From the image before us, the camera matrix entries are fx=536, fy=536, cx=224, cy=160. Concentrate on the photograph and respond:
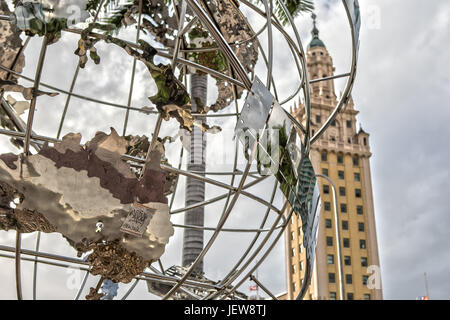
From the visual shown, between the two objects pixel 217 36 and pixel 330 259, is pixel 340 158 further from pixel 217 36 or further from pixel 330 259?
pixel 217 36

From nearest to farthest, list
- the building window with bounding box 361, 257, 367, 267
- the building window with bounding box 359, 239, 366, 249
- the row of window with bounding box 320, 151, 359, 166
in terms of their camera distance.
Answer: the building window with bounding box 361, 257, 367, 267 < the building window with bounding box 359, 239, 366, 249 < the row of window with bounding box 320, 151, 359, 166

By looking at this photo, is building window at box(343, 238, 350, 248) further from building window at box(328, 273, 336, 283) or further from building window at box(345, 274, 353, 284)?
building window at box(328, 273, 336, 283)

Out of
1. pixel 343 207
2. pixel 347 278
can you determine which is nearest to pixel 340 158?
pixel 343 207

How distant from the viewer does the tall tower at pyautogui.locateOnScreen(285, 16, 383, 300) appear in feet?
102

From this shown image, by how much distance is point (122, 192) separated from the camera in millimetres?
2326

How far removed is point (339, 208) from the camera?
112 feet

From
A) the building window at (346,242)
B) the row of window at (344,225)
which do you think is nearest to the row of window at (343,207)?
the row of window at (344,225)

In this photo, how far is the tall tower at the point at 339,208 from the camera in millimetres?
31234

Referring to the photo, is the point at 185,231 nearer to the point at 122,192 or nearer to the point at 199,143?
the point at 199,143

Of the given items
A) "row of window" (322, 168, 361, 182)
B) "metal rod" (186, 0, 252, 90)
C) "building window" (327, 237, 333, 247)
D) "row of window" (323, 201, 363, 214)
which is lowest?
"metal rod" (186, 0, 252, 90)

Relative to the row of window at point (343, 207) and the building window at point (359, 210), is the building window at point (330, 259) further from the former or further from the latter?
the building window at point (359, 210)

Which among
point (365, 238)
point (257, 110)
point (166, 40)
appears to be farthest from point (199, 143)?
point (365, 238)

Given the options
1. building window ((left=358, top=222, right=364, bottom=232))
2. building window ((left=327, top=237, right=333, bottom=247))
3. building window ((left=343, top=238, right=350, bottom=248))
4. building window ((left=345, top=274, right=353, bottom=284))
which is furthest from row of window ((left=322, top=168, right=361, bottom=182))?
building window ((left=345, top=274, right=353, bottom=284))
